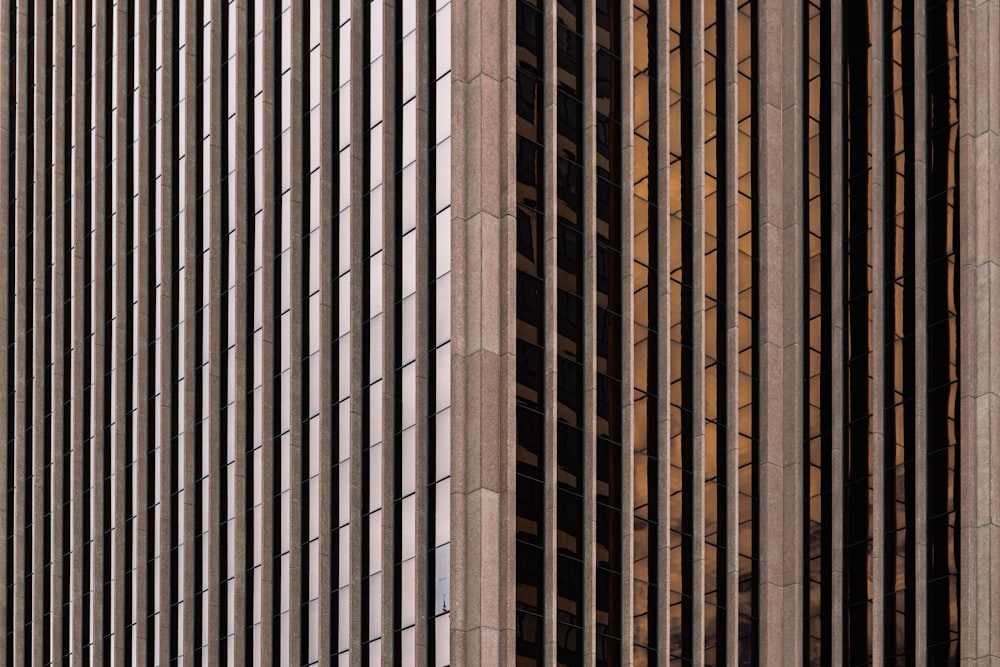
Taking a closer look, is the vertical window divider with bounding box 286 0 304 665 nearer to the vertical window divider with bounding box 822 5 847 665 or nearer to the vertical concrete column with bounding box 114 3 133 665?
the vertical concrete column with bounding box 114 3 133 665

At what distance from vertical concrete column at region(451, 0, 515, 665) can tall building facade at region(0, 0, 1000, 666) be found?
97mm

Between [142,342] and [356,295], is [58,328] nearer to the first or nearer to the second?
[142,342]

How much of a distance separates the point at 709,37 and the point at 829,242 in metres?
8.09

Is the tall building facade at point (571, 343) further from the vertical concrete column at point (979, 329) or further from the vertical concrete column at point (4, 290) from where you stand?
the vertical concrete column at point (4, 290)

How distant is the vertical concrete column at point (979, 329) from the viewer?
54.0 m

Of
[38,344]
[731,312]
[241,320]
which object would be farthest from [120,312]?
[731,312]

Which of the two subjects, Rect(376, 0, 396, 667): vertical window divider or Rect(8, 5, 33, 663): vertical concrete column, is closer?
Rect(376, 0, 396, 667): vertical window divider

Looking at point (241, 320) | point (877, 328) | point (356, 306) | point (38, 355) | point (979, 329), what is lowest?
point (979, 329)

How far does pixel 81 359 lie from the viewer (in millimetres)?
73000

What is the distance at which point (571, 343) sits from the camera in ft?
177

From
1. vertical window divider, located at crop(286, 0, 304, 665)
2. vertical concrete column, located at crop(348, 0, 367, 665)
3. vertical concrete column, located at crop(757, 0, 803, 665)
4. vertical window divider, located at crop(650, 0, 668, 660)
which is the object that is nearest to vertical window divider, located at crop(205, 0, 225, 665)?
vertical window divider, located at crop(286, 0, 304, 665)

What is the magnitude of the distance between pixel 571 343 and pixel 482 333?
3.65m

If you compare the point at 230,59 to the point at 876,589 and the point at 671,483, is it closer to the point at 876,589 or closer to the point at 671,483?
the point at 671,483

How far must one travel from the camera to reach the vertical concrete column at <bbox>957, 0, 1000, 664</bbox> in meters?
54.0
